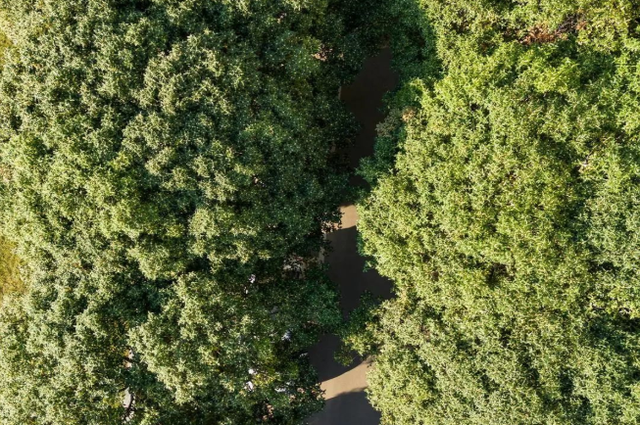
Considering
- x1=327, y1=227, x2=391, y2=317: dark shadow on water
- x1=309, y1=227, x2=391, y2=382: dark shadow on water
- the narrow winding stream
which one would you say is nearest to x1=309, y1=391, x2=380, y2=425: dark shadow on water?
the narrow winding stream

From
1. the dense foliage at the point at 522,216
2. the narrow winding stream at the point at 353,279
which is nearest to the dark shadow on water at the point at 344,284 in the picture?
the narrow winding stream at the point at 353,279

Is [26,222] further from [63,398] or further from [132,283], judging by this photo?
[63,398]

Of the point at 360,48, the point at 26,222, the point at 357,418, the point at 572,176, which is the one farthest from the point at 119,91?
the point at 357,418

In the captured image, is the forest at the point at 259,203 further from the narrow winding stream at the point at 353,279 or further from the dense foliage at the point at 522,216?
the narrow winding stream at the point at 353,279

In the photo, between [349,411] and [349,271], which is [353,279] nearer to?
[349,271]

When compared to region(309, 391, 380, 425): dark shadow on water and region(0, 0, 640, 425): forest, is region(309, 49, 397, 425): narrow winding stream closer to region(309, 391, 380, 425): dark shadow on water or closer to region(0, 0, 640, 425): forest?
region(309, 391, 380, 425): dark shadow on water

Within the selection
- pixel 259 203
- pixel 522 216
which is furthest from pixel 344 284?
pixel 522 216
